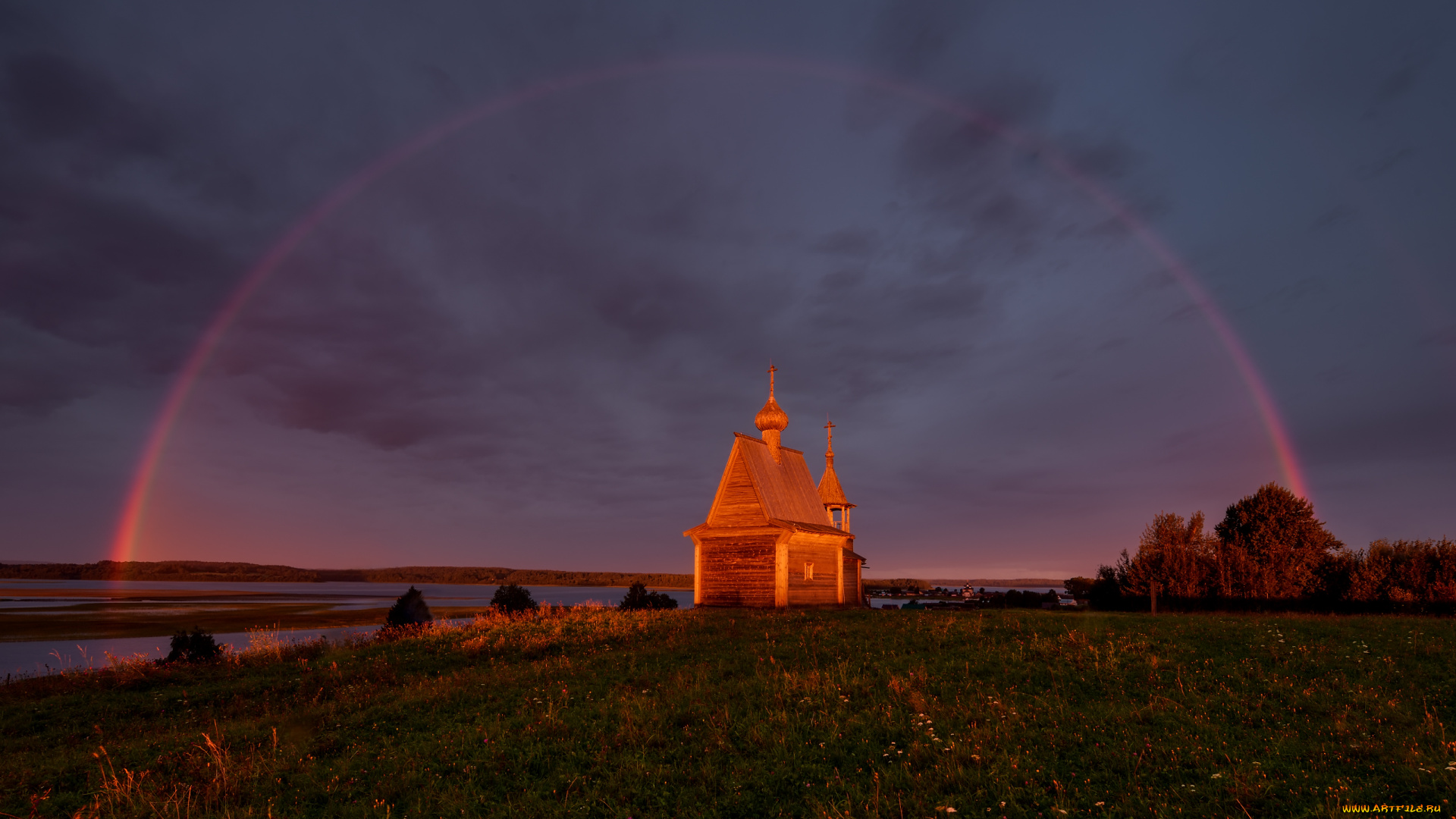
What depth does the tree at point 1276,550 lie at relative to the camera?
3869 cm

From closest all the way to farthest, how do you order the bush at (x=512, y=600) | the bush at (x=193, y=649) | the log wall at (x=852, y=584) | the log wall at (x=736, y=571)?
the bush at (x=193, y=649)
the log wall at (x=736, y=571)
the bush at (x=512, y=600)
the log wall at (x=852, y=584)

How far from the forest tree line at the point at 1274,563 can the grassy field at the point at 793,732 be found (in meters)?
21.1

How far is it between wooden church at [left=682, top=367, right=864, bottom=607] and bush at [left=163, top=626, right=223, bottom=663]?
19.3 m

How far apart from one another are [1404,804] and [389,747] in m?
13.9

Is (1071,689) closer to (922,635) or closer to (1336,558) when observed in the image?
(922,635)

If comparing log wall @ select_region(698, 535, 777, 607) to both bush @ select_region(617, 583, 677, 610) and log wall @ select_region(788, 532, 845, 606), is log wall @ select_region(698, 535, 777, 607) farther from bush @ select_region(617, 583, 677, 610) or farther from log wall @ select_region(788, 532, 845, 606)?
bush @ select_region(617, 583, 677, 610)

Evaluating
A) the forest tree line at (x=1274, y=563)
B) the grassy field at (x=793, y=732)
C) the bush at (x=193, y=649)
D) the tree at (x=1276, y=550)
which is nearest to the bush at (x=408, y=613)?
the bush at (x=193, y=649)

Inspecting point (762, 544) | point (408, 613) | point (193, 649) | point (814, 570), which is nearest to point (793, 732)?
point (762, 544)

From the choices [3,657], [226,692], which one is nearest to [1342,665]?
[226,692]

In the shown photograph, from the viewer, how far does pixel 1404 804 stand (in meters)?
7.54

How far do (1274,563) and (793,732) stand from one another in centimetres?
4231

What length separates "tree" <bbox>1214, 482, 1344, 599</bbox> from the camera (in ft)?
127

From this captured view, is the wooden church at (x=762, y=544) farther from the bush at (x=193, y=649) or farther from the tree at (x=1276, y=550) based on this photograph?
the tree at (x=1276, y=550)

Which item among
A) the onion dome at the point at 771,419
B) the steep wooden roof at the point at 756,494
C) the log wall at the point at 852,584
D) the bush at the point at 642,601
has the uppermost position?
the onion dome at the point at 771,419
